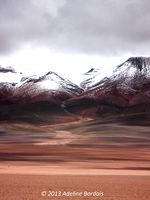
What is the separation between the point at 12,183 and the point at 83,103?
174426mm

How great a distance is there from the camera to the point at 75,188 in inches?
918

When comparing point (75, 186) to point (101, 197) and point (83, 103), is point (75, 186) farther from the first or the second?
point (83, 103)

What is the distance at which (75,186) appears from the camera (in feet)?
Answer: 79.0

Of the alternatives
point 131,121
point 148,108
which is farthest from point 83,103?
point 131,121

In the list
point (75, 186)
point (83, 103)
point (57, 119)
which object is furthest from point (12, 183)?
point (83, 103)

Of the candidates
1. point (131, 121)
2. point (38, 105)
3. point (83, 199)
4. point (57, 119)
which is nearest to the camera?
point (83, 199)

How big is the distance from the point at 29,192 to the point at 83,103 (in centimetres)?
17764

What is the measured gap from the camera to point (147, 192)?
2264cm

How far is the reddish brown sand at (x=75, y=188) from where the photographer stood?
20484 mm

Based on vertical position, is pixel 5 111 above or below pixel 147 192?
above

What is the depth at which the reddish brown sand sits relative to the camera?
806 inches

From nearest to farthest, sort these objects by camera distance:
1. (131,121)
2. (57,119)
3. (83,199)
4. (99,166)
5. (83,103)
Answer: (83,199), (99,166), (131,121), (57,119), (83,103)

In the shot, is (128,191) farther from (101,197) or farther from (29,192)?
(29,192)

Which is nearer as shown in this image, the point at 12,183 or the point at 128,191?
the point at 128,191
